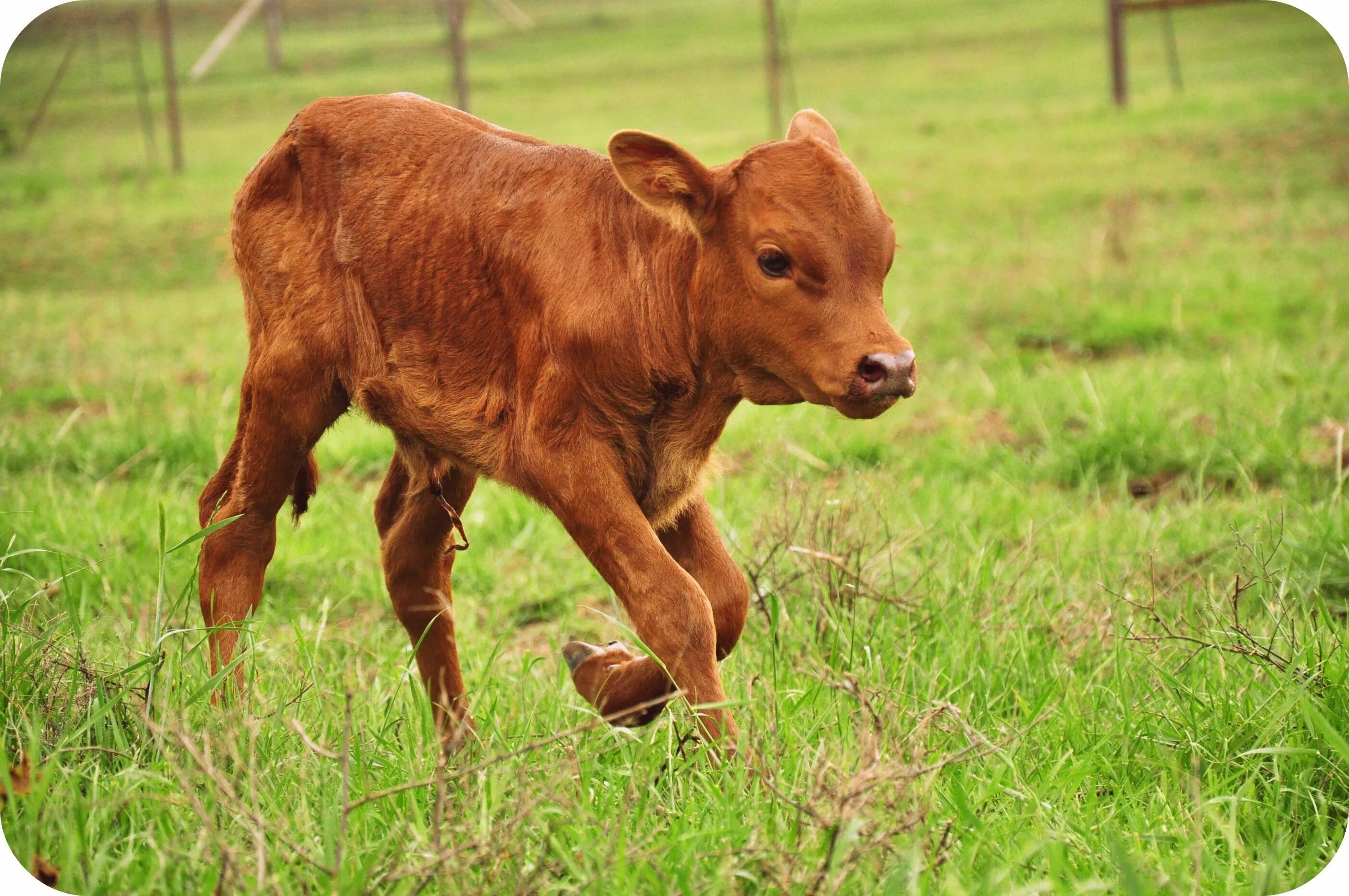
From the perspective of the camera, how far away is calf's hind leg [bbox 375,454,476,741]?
3670 millimetres

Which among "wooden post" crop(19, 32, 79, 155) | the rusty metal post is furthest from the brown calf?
the rusty metal post

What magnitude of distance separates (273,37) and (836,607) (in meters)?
12.1

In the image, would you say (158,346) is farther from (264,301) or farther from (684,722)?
(684,722)

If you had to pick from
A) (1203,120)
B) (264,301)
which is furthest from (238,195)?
(1203,120)

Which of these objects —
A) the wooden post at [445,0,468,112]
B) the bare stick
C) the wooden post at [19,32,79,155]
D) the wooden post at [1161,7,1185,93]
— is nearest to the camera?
the wooden post at [19,32,79,155]

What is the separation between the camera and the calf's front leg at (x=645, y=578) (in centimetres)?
279

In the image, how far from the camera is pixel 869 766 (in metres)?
2.51

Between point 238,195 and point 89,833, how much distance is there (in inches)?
66.8

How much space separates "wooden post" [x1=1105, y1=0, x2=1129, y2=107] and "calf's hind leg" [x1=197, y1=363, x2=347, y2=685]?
44.0 feet

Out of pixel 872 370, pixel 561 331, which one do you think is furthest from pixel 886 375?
pixel 561 331

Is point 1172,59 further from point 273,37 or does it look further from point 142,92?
point 142,92

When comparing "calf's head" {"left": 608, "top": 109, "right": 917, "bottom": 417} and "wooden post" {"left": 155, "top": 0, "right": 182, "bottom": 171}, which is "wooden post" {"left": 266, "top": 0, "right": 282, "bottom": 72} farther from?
"calf's head" {"left": 608, "top": 109, "right": 917, "bottom": 417}

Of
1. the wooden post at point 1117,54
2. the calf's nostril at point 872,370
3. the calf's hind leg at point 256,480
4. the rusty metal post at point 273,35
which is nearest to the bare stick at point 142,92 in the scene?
the rusty metal post at point 273,35

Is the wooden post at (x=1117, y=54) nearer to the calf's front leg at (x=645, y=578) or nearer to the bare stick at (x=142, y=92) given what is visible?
the bare stick at (x=142, y=92)
